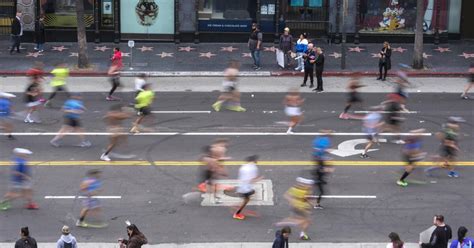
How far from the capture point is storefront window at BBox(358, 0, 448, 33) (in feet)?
120

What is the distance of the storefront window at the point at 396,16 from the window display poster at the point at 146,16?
9.47 m

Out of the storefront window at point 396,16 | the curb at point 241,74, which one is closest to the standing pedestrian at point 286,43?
the curb at point 241,74

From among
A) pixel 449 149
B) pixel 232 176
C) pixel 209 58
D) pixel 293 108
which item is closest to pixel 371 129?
pixel 449 149

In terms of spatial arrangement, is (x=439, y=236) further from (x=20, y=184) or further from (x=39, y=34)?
(x=39, y=34)

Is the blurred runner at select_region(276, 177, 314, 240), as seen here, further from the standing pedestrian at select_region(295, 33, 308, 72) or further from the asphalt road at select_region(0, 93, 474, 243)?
the standing pedestrian at select_region(295, 33, 308, 72)

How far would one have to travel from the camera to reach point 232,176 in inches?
729

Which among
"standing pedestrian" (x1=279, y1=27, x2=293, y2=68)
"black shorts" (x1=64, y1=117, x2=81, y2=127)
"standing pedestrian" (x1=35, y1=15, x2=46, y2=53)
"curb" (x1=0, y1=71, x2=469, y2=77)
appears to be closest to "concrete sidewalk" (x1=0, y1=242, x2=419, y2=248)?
"black shorts" (x1=64, y1=117, x2=81, y2=127)

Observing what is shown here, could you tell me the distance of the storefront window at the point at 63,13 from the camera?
36.2 m

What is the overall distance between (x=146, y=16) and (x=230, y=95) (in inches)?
506

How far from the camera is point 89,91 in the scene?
28156mm

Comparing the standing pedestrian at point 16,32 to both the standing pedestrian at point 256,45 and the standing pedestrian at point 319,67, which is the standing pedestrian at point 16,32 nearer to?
the standing pedestrian at point 256,45

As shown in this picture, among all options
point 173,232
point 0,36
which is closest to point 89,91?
point 0,36

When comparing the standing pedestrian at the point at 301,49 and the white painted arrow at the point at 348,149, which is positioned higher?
the standing pedestrian at the point at 301,49

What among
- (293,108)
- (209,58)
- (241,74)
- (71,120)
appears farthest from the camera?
(209,58)
